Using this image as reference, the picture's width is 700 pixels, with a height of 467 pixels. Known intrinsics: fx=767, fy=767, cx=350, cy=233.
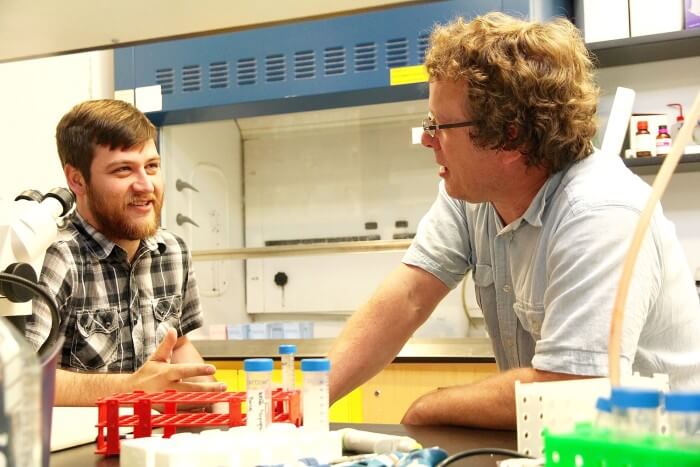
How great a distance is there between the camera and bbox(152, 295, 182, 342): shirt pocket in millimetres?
2047

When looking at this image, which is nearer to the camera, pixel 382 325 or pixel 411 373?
pixel 382 325

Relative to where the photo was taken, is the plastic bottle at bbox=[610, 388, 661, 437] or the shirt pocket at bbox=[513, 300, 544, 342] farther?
the shirt pocket at bbox=[513, 300, 544, 342]

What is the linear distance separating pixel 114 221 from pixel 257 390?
44.0 inches

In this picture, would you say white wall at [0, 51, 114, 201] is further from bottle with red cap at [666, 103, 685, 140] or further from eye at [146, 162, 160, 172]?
bottle with red cap at [666, 103, 685, 140]

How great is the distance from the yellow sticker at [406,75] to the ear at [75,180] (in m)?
1.25

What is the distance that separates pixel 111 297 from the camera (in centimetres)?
197

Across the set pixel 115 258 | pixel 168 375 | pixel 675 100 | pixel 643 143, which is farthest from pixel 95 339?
pixel 675 100

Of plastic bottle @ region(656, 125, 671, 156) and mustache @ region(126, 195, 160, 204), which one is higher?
plastic bottle @ region(656, 125, 671, 156)

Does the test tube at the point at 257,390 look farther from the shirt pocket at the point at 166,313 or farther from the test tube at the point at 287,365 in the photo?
the shirt pocket at the point at 166,313

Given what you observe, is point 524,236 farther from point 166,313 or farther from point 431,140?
point 166,313

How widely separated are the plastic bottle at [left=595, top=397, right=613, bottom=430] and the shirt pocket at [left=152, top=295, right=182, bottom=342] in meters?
1.61

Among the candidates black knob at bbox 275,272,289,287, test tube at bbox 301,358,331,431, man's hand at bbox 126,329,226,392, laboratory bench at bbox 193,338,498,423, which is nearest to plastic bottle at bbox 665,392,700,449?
test tube at bbox 301,358,331,431

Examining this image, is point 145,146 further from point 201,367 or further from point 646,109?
point 646,109

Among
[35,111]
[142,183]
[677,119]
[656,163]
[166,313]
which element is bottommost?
[166,313]
